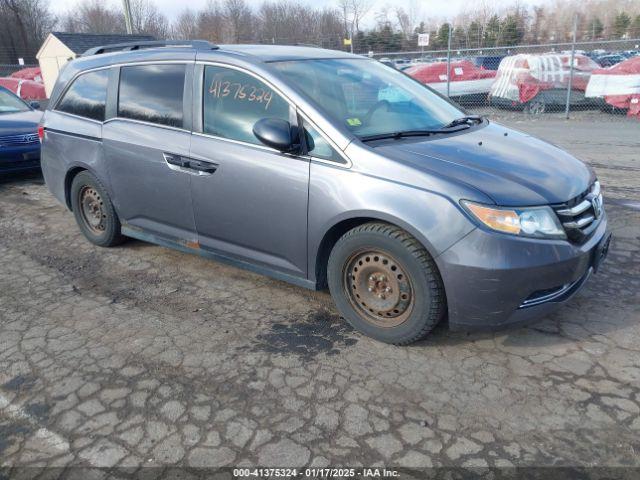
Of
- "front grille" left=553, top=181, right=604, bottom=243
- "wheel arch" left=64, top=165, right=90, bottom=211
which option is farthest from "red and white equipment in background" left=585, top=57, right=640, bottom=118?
"wheel arch" left=64, top=165, right=90, bottom=211

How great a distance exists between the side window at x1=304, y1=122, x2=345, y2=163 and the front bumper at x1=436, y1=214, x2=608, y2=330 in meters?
0.92

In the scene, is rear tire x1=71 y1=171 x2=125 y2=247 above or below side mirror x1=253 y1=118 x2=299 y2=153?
below

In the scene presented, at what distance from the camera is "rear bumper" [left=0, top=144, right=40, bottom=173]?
Answer: 7.95 meters

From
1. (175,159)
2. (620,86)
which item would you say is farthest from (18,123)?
(620,86)

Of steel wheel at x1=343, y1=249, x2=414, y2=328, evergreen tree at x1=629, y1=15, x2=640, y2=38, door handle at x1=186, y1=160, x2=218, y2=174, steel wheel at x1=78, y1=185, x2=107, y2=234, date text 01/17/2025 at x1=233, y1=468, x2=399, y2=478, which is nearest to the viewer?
date text 01/17/2025 at x1=233, y1=468, x2=399, y2=478

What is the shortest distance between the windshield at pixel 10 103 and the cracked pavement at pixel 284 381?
18.5 ft

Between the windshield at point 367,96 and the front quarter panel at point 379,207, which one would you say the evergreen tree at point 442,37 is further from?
the front quarter panel at point 379,207

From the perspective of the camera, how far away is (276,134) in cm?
338

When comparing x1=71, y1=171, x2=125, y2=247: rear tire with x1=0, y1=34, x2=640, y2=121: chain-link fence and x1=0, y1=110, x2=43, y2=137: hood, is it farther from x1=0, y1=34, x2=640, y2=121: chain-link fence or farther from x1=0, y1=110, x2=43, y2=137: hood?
x1=0, y1=34, x2=640, y2=121: chain-link fence

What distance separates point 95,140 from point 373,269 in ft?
9.62

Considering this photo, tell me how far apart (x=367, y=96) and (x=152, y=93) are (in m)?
1.74

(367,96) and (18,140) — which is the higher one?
(367,96)

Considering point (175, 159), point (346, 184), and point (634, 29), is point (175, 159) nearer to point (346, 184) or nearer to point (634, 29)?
point (346, 184)

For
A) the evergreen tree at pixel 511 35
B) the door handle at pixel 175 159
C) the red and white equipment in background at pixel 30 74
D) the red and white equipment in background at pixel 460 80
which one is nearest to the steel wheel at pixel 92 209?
the door handle at pixel 175 159
